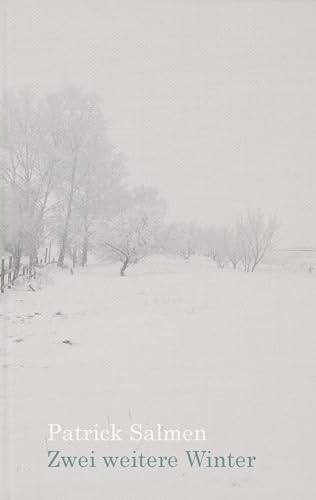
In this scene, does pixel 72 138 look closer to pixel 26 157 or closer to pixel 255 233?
pixel 26 157

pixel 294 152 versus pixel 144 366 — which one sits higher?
pixel 294 152

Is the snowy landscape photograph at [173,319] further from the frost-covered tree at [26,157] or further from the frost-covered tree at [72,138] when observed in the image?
the frost-covered tree at [72,138]

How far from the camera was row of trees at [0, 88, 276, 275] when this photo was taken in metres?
13.1

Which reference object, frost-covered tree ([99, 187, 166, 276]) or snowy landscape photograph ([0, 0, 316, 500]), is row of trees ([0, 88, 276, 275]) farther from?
snowy landscape photograph ([0, 0, 316, 500])

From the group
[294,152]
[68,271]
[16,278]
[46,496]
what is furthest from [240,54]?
[68,271]

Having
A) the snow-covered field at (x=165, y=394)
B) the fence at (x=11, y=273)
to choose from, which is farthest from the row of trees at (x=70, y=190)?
the snow-covered field at (x=165, y=394)

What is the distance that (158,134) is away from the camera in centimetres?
913

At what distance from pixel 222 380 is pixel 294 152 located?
5.96 meters

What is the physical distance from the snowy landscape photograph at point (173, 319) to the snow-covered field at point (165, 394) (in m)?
0.02

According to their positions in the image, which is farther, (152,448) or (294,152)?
(294,152)

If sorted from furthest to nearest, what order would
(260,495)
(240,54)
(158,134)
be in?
(158,134) → (240,54) → (260,495)

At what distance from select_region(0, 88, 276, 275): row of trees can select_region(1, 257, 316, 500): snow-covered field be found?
739 cm

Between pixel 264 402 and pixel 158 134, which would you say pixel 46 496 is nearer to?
pixel 264 402

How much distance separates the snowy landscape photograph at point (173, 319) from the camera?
2.29 metres
